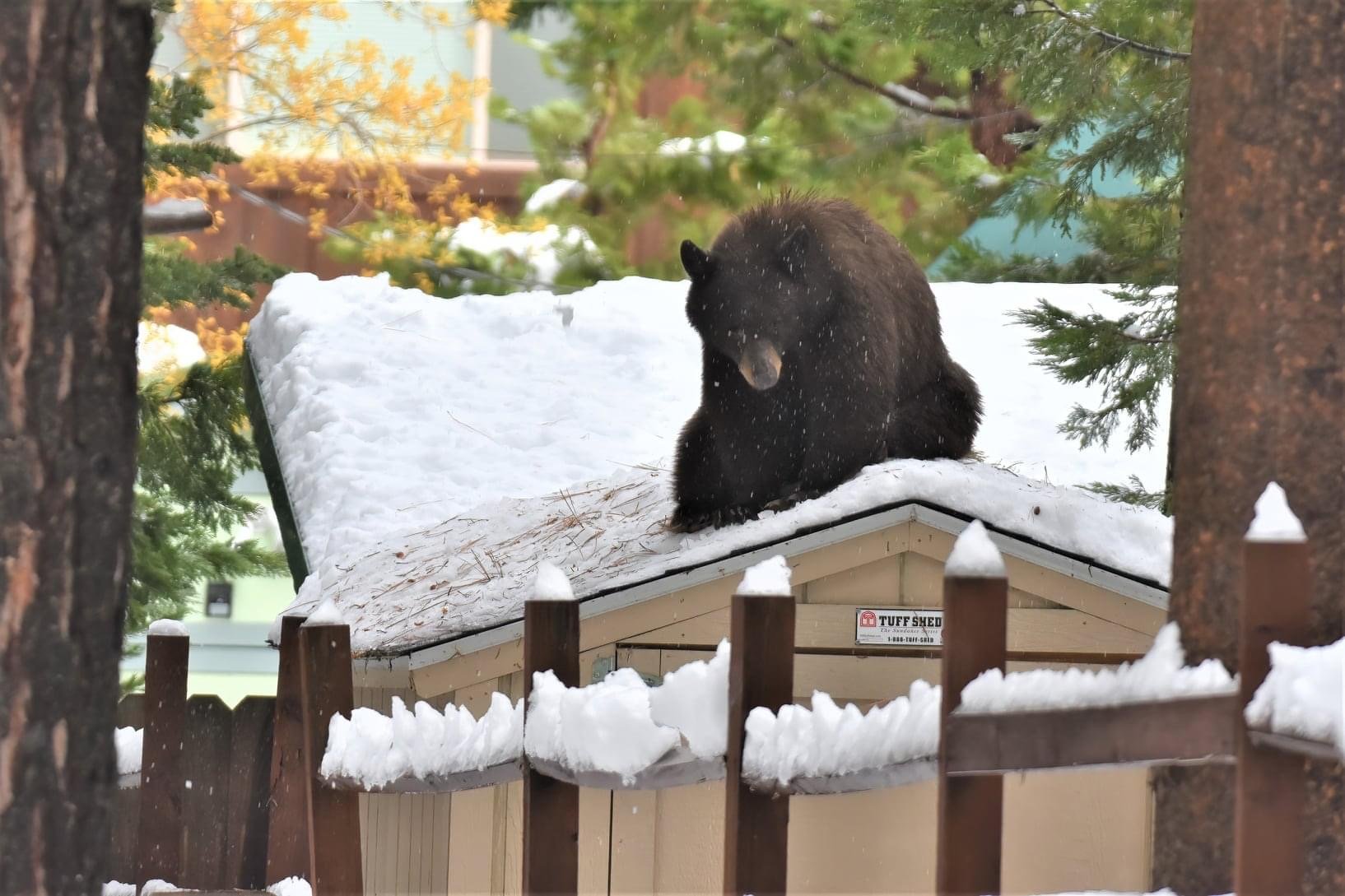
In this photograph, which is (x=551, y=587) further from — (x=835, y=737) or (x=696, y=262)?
(x=696, y=262)

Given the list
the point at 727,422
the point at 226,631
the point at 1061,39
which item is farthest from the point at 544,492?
the point at 226,631

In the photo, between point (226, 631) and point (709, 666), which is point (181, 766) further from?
point (226, 631)

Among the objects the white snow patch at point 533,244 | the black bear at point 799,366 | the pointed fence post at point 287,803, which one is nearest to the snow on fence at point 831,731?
the pointed fence post at point 287,803

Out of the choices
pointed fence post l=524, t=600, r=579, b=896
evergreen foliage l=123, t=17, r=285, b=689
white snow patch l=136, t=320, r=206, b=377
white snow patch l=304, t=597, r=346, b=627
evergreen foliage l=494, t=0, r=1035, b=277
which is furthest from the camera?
evergreen foliage l=494, t=0, r=1035, b=277

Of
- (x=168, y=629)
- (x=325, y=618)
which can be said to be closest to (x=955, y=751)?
(x=325, y=618)

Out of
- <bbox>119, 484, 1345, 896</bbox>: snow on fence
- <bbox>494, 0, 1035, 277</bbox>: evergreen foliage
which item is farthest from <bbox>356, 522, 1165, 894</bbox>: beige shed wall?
<bbox>494, 0, 1035, 277</bbox>: evergreen foliage

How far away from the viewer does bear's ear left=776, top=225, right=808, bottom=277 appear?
6.36 m

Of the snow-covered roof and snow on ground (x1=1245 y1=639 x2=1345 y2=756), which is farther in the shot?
the snow-covered roof

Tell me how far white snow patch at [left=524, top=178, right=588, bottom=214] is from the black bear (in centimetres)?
1031

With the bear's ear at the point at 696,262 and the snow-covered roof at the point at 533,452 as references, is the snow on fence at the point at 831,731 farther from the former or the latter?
the bear's ear at the point at 696,262

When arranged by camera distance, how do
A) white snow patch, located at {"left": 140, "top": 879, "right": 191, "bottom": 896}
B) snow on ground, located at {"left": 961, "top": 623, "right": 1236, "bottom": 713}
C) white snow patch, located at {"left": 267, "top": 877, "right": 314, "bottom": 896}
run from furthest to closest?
white snow patch, located at {"left": 140, "top": 879, "right": 191, "bottom": 896} < white snow patch, located at {"left": 267, "top": 877, "right": 314, "bottom": 896} < snow on ground, located at {"left": 961, "top": 623, "right": 1236, "bottom": 713}

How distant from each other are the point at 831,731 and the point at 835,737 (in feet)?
0.05

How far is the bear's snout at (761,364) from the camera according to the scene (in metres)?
5.95

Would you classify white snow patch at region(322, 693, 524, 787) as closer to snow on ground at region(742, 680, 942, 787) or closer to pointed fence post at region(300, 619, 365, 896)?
pointed fence post at region(300, 619, 365, 896)
